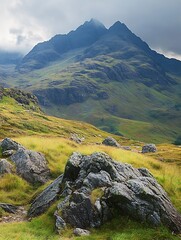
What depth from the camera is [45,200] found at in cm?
2634

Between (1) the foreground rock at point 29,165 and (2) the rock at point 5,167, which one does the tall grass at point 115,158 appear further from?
(2) the rock at point 5,167

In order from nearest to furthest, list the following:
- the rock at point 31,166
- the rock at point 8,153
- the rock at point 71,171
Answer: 1. the rock at point 71,171
2. the rock at point 31,166
3. the rock at point 8,153

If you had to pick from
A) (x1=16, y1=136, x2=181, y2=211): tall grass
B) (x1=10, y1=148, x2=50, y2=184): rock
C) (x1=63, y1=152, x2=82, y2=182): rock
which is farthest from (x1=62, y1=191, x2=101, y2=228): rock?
(x1=10, y1=148, x2=50, y2=184): rock

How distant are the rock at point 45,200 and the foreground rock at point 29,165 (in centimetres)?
561

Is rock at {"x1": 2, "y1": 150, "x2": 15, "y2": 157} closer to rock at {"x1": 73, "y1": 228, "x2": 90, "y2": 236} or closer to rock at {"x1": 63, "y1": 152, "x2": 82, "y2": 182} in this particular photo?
rock at {"x1": 63, "y1": 152, "x2": 82, "y2": 182}

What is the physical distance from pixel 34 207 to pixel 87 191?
5.25 meters

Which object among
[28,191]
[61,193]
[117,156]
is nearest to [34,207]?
[61,193]

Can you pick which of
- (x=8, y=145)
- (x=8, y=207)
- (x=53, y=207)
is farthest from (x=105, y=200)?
(x=8, y=145)

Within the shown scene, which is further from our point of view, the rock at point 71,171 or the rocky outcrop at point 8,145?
the rocky outcrop at point 8,145

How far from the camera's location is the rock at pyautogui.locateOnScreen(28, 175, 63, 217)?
84.2ft

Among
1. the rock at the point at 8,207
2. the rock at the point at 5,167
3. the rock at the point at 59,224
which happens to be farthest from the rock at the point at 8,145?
the rock at the point at 59,224

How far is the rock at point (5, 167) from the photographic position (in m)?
32.8

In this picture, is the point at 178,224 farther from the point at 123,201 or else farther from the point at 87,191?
the point at 87,191

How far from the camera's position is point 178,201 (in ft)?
91.0
